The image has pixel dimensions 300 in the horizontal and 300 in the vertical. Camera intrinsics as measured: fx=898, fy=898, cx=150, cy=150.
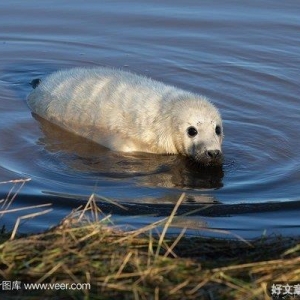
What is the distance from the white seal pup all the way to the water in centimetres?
14

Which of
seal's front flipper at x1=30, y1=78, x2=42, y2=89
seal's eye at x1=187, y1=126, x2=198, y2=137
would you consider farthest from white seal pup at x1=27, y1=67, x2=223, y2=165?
seal's front flipper at x1=30, y1=78, x2=42, y2=89

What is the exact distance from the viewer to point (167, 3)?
12.7 metres

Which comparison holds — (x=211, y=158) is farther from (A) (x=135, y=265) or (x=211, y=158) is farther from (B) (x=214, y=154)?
(A) (x=135, y=265)

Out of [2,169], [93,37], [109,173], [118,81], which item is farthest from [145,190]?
[93,37]

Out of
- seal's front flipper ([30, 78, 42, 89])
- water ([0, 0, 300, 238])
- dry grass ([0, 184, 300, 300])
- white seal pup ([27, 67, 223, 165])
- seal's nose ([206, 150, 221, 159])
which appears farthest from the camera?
seal's front flipper ([30, 78, 42, 89])

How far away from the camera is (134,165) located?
27.2 feet

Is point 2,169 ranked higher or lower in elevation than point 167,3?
lower

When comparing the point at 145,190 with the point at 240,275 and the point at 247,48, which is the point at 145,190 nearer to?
the point at 240,275

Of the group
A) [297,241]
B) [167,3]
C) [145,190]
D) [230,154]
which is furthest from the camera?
[167,3]

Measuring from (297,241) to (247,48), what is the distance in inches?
243

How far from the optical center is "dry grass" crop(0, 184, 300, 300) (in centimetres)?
474

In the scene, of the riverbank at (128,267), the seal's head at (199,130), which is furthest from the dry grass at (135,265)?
the seal's head at (199,130)

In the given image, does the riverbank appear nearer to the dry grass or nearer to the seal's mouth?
the dry grass

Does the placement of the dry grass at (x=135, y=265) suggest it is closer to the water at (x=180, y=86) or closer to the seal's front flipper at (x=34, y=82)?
the water at (x=180, y=86)
